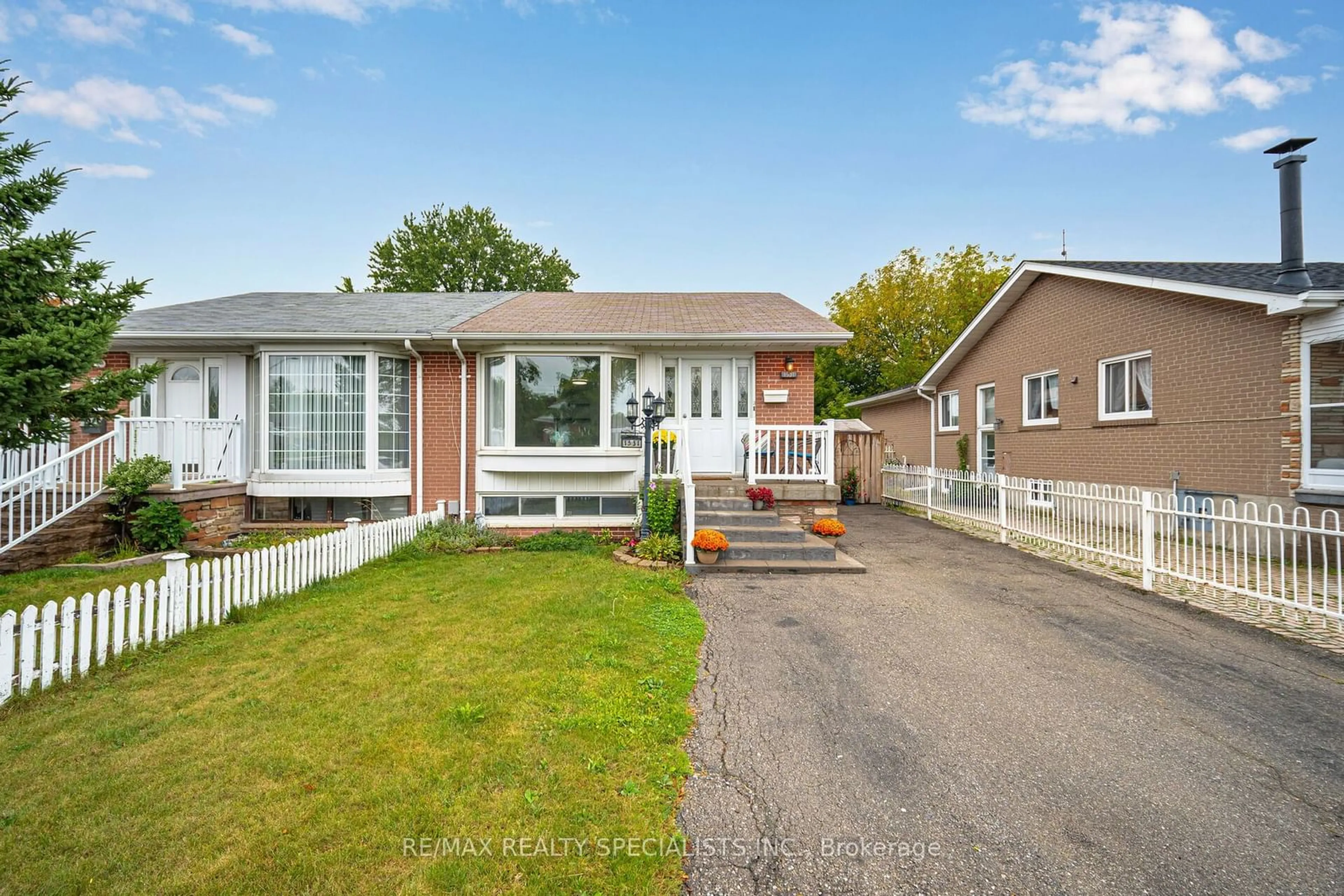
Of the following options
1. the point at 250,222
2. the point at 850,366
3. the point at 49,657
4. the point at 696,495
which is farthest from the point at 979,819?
the point at 850,366

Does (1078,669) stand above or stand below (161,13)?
below

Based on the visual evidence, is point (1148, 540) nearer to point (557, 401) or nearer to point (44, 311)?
point (557, 401)

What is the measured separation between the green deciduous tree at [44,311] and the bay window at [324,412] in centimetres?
447

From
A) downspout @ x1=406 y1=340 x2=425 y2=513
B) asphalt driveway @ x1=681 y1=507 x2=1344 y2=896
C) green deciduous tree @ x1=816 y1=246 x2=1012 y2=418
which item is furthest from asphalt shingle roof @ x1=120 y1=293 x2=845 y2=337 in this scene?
green deciduous tree @ x1=816 y1=246 x2=1012 y2=418

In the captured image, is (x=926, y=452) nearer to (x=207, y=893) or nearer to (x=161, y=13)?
(x=207, y=893)

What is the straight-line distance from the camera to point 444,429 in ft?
33.4

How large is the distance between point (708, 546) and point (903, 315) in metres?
26.5

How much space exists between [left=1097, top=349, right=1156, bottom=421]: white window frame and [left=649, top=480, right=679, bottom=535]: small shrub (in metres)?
9.21

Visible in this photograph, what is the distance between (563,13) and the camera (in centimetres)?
1344

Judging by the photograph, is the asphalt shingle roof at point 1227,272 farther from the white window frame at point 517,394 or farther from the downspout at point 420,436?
the downspout at point 420,436

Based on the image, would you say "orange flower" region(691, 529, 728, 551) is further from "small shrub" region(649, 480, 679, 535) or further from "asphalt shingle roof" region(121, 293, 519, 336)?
"asphalt shingle roof" region(121, 293, 519, 336)

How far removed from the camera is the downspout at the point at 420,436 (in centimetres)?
1014

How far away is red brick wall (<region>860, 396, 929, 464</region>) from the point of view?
1842 centimetres

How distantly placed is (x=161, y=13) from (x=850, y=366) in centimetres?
3026
